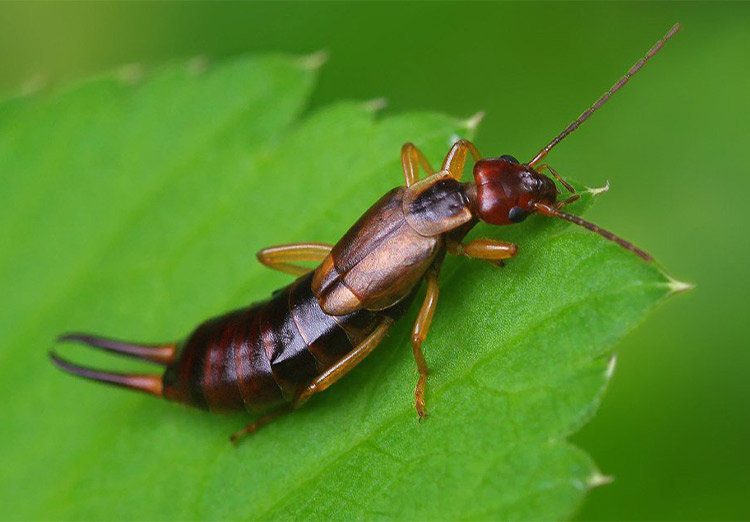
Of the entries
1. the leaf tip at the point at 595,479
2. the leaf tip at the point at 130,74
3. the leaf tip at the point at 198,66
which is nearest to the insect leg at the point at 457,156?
the leaf tip at the point at 595,479

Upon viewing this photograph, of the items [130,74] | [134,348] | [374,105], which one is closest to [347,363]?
[134,348]

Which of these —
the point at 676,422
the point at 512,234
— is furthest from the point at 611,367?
the point at 676,422

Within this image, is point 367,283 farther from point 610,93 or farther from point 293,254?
point 610,93

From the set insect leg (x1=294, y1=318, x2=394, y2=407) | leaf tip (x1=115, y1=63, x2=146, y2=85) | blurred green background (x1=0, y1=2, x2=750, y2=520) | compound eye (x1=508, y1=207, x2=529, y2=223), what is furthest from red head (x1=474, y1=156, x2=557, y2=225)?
leaf tip (x1=115, y1=63, x2=146, y2=85)

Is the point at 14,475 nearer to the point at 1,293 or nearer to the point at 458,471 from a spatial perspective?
the point at 1,293

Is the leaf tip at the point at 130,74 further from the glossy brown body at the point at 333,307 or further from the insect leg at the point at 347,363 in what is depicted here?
the insect leg at the point at 347,363

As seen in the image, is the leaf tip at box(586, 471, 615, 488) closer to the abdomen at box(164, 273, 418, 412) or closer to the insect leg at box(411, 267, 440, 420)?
the insect leg at box(411, 267, 440, 420)
